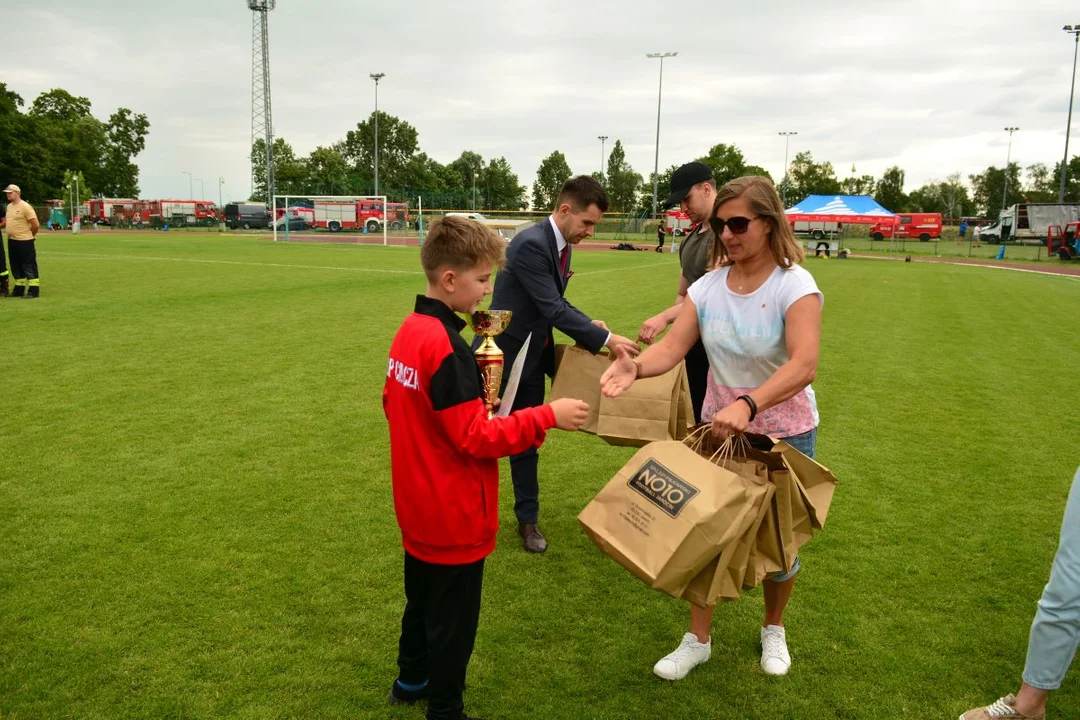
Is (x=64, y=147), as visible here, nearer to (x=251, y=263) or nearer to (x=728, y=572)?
(x=251, y=263)

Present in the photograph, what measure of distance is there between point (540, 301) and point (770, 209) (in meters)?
1.53

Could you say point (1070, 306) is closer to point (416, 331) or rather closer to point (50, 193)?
point (416, 331)

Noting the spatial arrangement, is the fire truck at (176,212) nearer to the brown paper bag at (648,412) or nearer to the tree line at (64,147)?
the tree line at (64,147)

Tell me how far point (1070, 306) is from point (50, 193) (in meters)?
81.4

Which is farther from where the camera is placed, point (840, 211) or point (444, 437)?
point (840, 211)

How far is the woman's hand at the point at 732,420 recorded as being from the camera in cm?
252

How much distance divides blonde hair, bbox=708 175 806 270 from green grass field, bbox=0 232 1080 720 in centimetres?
182

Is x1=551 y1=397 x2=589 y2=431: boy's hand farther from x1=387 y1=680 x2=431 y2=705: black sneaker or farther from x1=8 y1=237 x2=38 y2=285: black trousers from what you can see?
x1=8 y1=237 x2=38 y2=285: black trousers

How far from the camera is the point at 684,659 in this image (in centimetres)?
314

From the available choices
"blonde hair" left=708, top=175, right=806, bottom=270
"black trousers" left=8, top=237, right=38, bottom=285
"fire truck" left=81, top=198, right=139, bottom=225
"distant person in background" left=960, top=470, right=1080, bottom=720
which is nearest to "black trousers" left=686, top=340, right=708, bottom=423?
"blonde hair" left=708, top=175, right=806, bottom=270

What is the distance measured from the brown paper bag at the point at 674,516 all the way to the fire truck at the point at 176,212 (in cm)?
6701

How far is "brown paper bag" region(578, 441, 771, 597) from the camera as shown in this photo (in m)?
2.30

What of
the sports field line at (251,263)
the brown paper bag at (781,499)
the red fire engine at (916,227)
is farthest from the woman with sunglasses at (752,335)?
the red fire engine at (916,227)

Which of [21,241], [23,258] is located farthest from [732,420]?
[23,258]
